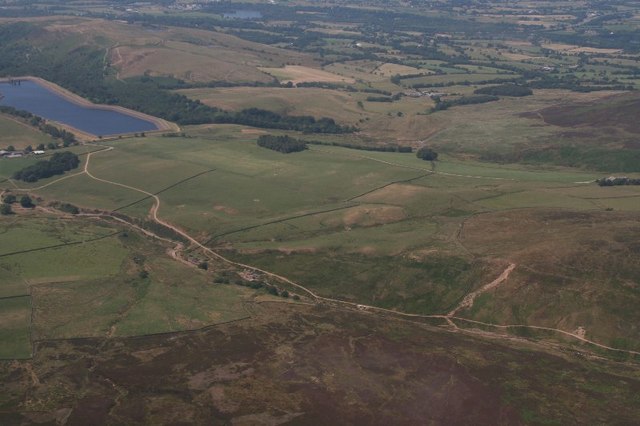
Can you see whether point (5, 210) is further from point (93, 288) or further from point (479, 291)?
point (479, 291)

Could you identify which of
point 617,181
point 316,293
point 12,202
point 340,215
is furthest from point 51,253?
point 617,181

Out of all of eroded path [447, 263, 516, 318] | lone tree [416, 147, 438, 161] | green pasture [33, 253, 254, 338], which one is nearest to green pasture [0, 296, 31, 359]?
green pasture [33, 253, 254, 338]

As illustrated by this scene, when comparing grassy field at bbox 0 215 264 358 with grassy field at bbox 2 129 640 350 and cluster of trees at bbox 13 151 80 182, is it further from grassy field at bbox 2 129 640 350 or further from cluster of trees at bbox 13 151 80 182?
cluster of trees at bbox 13 151 80 182

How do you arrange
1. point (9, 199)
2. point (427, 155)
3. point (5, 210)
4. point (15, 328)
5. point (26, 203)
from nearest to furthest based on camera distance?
point (15, 328), point (5, 210), point (26, 203), point (9, 199), point (427, 155)

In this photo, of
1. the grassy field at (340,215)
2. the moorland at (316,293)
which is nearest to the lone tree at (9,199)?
the moorland at (316,293)

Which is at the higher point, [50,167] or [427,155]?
[427,155]

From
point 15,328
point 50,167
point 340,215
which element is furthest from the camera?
point 50,167

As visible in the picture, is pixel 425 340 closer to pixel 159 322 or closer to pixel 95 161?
pixel 159 322

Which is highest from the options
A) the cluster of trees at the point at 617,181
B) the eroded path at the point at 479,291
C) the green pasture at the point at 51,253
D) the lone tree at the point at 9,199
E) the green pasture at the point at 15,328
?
the cluster of trees at the point at 617,181

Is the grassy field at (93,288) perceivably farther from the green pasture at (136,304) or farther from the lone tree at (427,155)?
the lone tree at (427,155)
